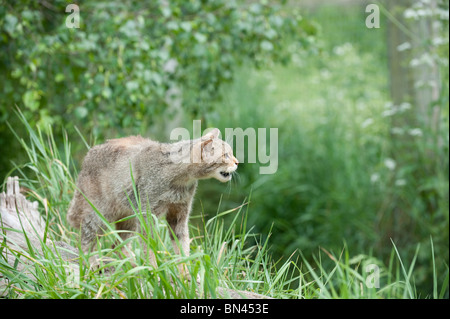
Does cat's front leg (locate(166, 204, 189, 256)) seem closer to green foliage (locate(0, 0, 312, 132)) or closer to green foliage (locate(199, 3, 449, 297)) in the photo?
green foliage (locate(0, 0, 312, 132))

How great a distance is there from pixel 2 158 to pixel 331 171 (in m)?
3.43

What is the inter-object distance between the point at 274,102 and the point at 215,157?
568cm

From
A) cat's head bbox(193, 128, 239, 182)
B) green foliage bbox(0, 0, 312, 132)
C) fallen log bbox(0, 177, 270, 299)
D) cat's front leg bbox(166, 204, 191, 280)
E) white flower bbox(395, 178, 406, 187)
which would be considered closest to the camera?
cat's head bbox(193, 128, 239, 182)

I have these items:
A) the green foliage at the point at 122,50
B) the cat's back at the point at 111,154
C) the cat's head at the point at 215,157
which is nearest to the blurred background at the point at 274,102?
the green foliage at the point at 122,50

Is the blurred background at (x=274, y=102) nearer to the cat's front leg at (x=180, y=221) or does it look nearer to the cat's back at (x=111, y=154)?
the cat's front leg at (x=180, y=221)

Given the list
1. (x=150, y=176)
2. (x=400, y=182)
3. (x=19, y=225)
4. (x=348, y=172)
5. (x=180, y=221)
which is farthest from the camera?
(x=348, y=172)

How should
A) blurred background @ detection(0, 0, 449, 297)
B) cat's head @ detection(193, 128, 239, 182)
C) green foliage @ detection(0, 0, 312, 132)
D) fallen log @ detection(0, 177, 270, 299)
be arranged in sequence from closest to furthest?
cat's head @ detection(193, 128, 239, 182) < fallen log @ detection(0, 177, 270, 299) < green foliage @ detection(0, 0, 312, 132) < blurred background @ detection(0, 0, 449, 297)

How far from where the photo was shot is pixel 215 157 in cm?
239

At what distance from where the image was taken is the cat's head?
2.39 meters

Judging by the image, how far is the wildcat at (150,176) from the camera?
2422 mm

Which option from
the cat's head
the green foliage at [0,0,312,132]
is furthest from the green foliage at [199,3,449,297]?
the cat's head

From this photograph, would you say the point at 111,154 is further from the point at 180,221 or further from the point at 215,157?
the point at 215,157

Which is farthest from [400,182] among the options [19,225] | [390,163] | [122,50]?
[19,225]
